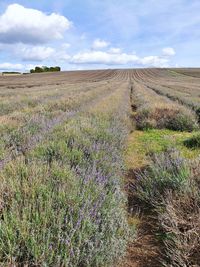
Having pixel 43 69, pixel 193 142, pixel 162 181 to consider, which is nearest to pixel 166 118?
pixel 193 142

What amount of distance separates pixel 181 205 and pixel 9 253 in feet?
7.51

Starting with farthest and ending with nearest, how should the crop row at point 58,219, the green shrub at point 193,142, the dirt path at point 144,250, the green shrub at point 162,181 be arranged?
the green shrub at point 193,142 → the green shrub at point 162,181 → the dirt path at point 144,250 → the crop row at point 58,219

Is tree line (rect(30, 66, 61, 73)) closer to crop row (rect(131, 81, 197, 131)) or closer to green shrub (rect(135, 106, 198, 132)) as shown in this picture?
crop row (rect(131, 81, 197, 131))

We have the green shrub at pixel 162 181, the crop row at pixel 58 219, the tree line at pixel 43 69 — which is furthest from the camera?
the tree line at pixel 43 69

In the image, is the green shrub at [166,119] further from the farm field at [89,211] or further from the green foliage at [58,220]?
the green foliage at [58,220]

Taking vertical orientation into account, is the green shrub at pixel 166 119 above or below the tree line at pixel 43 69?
below

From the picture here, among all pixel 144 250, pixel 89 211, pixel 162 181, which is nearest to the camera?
pixel 89 211

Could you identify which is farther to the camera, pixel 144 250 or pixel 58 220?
pixel 144 250

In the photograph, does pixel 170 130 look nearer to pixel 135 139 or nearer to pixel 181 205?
pixel 135 139

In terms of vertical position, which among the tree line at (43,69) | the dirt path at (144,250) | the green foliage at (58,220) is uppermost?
the tree line at (43,69)

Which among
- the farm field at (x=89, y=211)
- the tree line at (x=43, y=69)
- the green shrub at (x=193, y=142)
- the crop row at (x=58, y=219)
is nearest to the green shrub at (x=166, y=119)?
the green shrub at (x=193, y=142)

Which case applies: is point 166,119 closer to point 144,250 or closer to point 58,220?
point 144,250

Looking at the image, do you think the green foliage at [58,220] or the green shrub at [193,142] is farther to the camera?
the green shrub at [193,142]

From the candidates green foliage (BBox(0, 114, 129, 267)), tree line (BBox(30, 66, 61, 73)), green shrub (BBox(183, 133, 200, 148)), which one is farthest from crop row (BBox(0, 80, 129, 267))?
tree line (BBox(30, 66, 61, 73))
